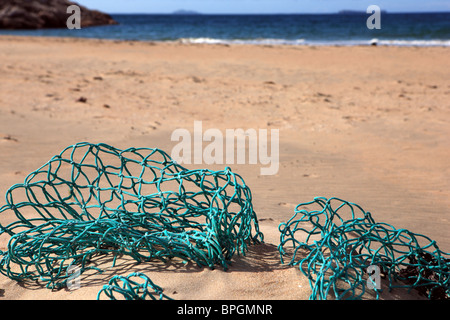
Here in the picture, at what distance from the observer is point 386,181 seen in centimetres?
496

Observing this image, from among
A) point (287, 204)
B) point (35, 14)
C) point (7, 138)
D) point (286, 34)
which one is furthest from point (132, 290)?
point (35, 14)

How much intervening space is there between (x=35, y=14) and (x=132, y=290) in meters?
42.8

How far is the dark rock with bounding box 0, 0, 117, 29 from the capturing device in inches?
1513

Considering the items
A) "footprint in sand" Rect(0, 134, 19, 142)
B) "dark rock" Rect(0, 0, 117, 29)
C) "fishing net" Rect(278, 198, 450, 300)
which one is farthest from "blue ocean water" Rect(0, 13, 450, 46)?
"fishing net" Rect(278, 198, 450, 300)

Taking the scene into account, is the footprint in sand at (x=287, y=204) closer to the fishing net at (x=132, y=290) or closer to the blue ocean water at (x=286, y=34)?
the fishing net at (x=132, y=290)

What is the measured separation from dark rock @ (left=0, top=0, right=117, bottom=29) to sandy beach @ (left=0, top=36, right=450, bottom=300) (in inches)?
1119

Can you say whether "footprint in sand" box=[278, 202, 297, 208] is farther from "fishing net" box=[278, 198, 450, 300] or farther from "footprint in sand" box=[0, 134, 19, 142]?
"footprint in sand" box=[0, 134, 19, 142]

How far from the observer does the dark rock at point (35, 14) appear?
3844 cm

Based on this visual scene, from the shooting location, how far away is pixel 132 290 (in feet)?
7.03

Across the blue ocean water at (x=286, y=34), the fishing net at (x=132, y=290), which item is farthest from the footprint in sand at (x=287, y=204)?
the blue ocean water at (x=286, y=34)

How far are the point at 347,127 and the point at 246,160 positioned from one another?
2.16 meters

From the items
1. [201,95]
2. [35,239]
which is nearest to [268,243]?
[35,239]

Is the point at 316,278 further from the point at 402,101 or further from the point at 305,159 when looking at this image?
the point at 402,101

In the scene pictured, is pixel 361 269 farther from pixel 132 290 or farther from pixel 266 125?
pixel 266 125
